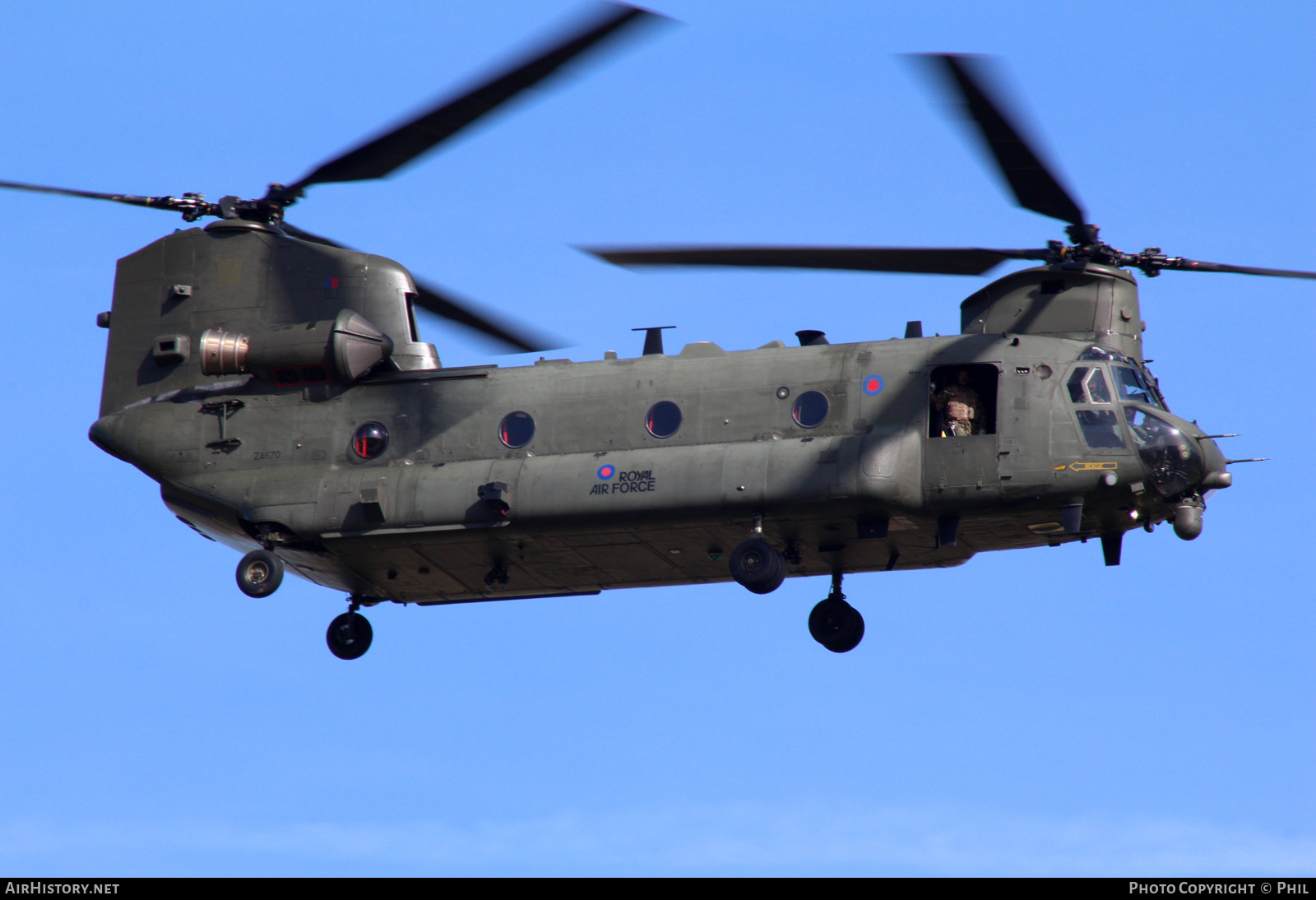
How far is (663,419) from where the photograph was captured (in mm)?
28188

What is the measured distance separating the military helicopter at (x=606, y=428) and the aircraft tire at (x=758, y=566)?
0.11ft

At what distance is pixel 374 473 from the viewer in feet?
95.7

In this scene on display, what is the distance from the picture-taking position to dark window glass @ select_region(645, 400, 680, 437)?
28109 millimetres

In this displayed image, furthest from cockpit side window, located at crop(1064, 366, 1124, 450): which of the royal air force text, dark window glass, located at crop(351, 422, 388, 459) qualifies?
dark window glass, located at crop(351, 422, 388, 459)

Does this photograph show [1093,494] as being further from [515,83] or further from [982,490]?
[515,83]

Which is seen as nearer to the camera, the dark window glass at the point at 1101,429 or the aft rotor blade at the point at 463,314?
the dark window glass at the point at 1101,429

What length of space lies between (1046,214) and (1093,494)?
4.18 metres

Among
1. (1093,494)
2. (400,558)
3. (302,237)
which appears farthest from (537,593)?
(1093,494)

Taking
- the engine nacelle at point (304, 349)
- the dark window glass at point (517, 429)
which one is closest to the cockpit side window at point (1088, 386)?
the dark window glass at point (517, 429)

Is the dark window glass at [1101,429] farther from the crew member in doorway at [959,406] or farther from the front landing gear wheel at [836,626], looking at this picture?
the front landing gear wheel at [836,626]

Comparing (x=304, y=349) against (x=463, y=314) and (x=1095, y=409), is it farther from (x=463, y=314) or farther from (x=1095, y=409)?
(x=1095, y=409)

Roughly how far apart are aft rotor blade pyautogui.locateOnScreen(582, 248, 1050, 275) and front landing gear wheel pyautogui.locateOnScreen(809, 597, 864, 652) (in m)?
5.47

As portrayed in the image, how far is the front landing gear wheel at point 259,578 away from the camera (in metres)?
29.4

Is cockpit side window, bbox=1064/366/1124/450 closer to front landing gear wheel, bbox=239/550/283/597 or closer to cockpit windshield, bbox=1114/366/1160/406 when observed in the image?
cockpit windshield, bbox=1114/366/1160/406
